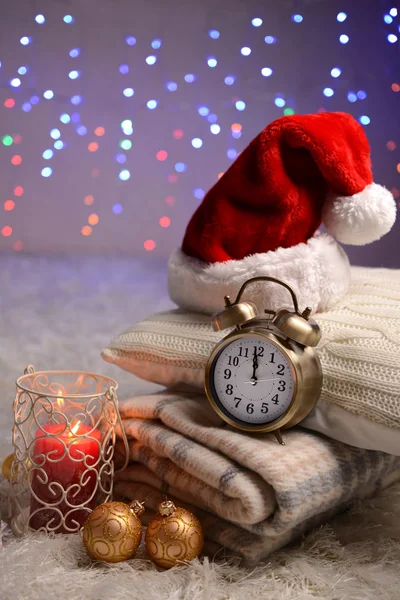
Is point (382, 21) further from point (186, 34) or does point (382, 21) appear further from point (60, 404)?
point (60, 404)

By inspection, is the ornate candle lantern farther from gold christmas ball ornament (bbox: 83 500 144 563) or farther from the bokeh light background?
the bokeh light background

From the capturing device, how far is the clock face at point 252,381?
0.92m

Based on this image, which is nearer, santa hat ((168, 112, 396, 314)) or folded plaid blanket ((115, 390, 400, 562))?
folded plaid blanket ((115, 390, 400, 562))

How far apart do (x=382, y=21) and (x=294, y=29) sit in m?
0.37

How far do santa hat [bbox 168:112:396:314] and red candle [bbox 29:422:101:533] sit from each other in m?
0.33

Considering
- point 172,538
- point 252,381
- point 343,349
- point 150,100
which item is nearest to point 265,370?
point 252,381

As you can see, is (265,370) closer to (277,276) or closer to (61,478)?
(277,276)

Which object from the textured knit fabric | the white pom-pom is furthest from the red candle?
the white pom-pom

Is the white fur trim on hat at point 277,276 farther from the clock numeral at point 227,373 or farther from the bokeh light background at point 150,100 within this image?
the bokeh light background at point 150,100

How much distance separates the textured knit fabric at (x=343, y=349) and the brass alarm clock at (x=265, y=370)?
4 centimetres

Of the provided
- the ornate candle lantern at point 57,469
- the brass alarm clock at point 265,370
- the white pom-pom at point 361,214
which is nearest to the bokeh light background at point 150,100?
the white pom-pom at point 361,214

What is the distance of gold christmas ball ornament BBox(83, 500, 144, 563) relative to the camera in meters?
0.83

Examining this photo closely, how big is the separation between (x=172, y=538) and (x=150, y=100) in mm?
2509

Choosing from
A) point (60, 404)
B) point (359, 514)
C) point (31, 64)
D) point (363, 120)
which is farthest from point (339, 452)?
point (31, 64)
